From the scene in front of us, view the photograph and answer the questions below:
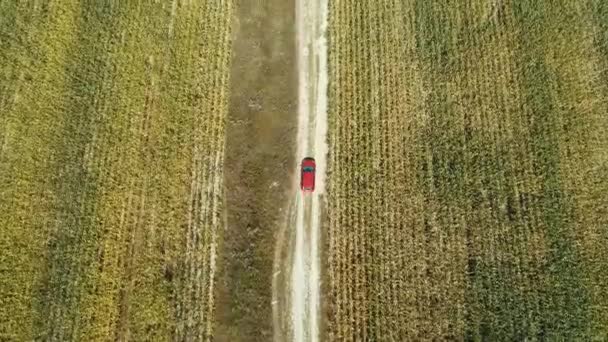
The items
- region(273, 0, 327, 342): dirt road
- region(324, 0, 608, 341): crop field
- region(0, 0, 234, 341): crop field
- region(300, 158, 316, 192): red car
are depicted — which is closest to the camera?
region(0, 0, 234, 341): crop field

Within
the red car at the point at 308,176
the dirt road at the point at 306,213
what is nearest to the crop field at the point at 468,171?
the dirt road at the point at 306,213

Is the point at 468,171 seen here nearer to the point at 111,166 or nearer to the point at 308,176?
the point at 308,176

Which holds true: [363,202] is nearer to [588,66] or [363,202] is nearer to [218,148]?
[218,148]

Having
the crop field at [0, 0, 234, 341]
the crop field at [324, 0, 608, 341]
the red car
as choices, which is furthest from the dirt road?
the crop field at [0, 0, 234, 341]

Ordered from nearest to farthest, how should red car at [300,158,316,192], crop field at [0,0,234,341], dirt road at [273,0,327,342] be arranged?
crop field at [0,0,234,341], dirt road at [273,0,327,342], red car at [300,158,316,192]

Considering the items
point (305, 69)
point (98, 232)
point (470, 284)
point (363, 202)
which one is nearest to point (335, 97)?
point (305, 69)

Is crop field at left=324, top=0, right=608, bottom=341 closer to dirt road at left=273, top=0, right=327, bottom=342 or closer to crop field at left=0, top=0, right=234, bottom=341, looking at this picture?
dirt road at left=273, top=0, right=327, bottom=342

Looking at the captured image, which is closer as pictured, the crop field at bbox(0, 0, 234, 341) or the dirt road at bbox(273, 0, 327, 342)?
the crop field at bbox(0, 0, 234, 341)
